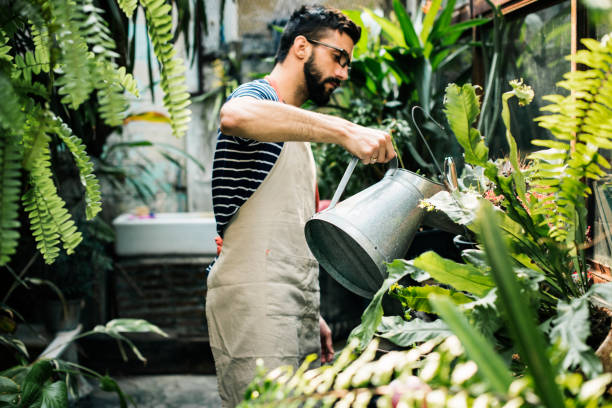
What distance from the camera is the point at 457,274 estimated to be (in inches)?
27.8

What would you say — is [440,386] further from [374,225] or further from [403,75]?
[403,75]

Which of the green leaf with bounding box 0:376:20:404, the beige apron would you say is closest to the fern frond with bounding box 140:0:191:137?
the beige apron

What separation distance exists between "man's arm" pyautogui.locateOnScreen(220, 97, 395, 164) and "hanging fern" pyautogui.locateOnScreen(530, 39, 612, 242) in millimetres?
333

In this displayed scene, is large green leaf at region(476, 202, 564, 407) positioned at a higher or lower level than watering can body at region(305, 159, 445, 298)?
higher

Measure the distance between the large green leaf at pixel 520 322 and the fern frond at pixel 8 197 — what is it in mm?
374

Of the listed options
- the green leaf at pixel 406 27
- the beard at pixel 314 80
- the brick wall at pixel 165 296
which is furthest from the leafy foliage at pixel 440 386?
the brick wall at pixel 165 296

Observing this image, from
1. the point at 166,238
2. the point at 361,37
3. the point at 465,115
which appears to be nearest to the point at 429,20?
the point at 361,37

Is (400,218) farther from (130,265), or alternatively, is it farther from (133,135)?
(133,135)


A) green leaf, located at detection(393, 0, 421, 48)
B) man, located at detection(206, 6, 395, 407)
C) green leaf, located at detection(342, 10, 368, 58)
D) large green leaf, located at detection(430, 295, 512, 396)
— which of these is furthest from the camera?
green leaf, located at detection(342, 10, 368, 58)

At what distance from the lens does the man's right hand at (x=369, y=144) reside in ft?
3.07

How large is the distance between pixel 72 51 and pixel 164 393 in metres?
2.53

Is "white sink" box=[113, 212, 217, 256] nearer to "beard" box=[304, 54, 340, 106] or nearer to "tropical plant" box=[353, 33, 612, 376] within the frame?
"beard" box=[304, 54, 340, 106]

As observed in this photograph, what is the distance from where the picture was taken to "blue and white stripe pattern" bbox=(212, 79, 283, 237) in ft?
3.87

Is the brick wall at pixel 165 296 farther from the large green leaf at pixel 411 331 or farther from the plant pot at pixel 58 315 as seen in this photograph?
the large green leaf at pixel 411 331
